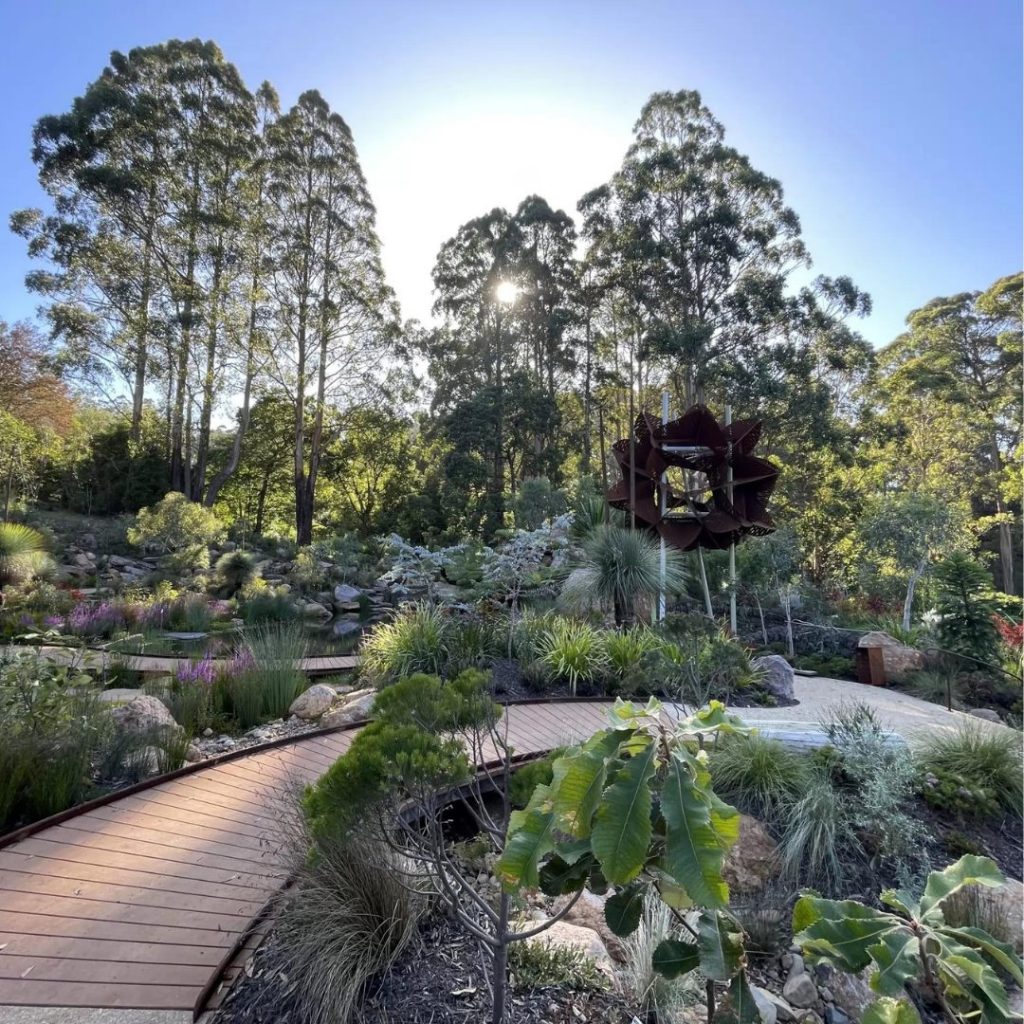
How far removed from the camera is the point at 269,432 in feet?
68.0

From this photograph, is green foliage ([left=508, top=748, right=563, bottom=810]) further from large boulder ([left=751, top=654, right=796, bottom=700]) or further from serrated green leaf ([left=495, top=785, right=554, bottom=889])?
large boulder ([left=751, top=654, right=796, bottom=700])

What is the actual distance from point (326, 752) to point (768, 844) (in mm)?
2650

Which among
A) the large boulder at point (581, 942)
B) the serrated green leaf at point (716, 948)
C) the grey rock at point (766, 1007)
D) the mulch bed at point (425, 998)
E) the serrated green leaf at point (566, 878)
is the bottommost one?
the grey rock at point (766, 1007)

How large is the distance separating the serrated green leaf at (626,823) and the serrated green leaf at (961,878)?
0.60 meters

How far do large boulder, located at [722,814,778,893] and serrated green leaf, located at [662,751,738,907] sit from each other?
2145mm

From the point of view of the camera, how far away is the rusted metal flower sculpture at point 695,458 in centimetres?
820

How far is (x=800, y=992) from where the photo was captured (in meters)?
2.31

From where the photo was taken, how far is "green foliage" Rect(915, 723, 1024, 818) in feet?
10.9

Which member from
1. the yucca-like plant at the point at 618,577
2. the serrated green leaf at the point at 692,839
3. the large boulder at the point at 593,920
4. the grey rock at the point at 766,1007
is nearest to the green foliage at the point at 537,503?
the yucca-like plant at the point at 618,577

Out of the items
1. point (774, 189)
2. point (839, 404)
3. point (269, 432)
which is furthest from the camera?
point (269, 432)

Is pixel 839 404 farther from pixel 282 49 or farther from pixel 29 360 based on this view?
pixel 29 360

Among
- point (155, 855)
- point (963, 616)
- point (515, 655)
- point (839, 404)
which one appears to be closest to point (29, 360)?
point (515, 655)

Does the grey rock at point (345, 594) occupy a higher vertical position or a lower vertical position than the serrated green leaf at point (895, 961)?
Answer: lower

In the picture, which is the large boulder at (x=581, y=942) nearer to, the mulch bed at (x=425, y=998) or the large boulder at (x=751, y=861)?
the mulch bed at (x=425, y=998)
